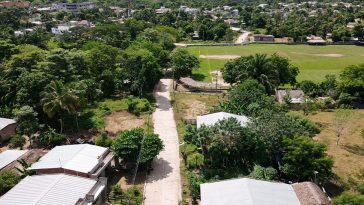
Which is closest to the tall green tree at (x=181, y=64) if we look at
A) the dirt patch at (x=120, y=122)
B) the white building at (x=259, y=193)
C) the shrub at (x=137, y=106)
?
the shrub at (x=137, y=106)

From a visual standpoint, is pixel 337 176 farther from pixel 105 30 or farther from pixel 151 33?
pixel 105 30

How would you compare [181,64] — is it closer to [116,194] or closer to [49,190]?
[116,194]

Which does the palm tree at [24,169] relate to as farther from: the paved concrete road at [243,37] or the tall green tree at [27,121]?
the paved concrete road at [243,37]

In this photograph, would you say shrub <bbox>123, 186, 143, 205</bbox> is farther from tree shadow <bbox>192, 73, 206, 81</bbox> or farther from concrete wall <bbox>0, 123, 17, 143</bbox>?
tree shadow <bbox>192, 73, 206, 81</bbox>

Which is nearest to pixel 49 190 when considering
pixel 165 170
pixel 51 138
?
pixel 165 170

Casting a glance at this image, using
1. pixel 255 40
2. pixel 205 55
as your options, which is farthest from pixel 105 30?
pixel 255 40

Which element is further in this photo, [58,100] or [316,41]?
[316,41]
